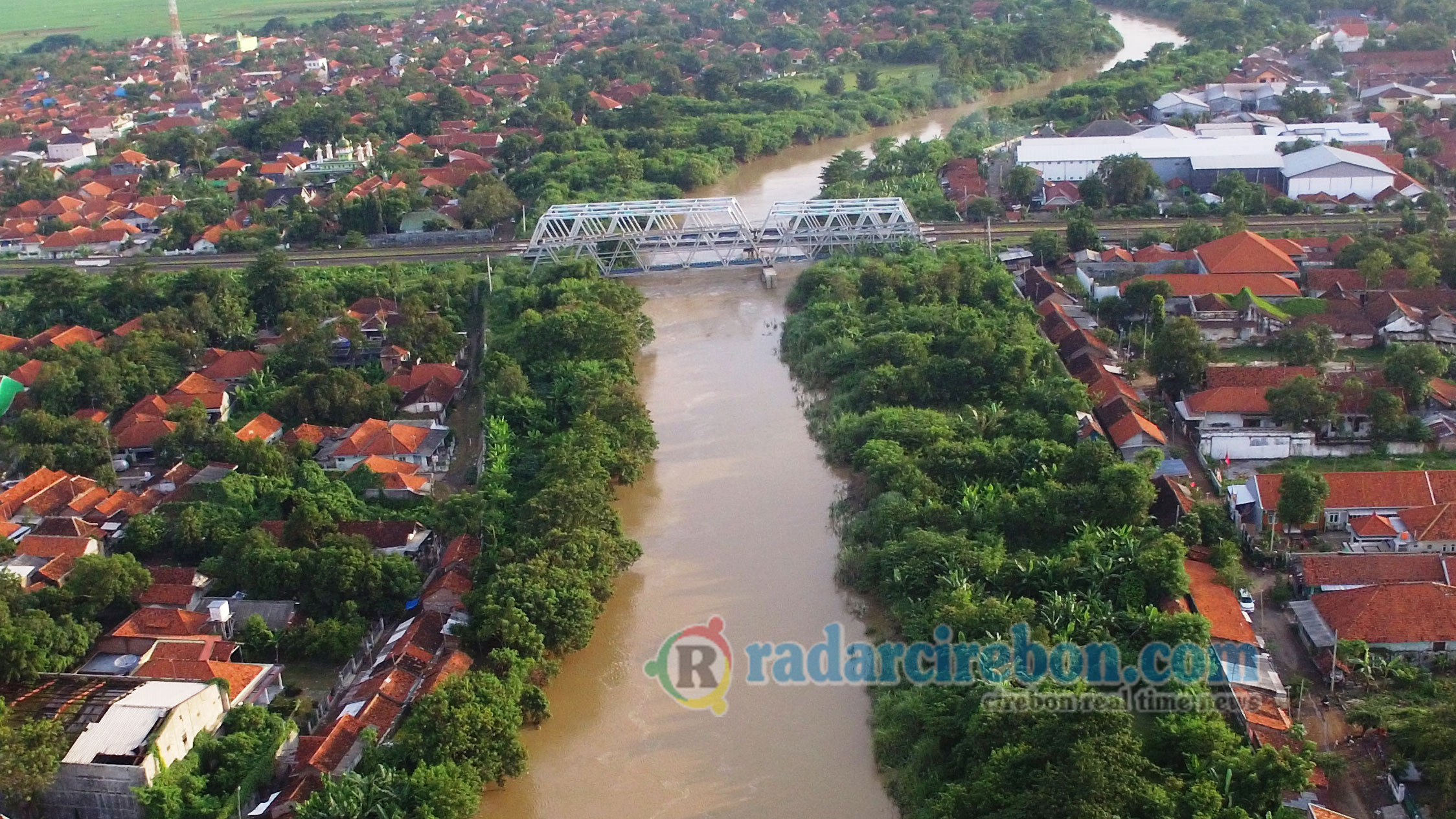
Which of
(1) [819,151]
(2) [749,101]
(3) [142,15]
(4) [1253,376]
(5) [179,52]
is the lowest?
(3) [142,15]

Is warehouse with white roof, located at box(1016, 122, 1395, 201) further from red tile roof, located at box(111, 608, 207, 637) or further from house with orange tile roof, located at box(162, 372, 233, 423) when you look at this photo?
red tile roof, located at box(111, 608, 207, 637)

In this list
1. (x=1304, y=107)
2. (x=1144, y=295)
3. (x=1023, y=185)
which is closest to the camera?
(x=1144, y=295)

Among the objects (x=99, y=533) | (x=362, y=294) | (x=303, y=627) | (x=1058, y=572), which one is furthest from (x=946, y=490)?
(x=362, y=294)

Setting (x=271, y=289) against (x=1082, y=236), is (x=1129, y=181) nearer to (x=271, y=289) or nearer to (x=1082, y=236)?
(x=1082, y=236)

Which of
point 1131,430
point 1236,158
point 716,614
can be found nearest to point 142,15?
point 1236,158

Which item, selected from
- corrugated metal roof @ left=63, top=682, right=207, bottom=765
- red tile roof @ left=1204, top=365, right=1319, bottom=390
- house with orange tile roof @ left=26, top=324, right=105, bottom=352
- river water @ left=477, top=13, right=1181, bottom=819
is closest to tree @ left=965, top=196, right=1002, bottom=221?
river water @ left=477, top=13, right=1181, bottom=819
